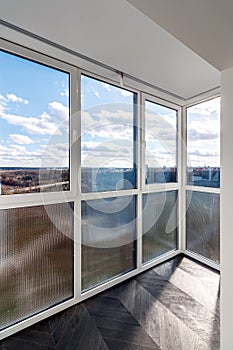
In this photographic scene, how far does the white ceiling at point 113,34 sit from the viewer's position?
1.53 metres

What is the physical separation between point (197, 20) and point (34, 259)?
2087 mm

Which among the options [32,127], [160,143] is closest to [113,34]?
[32,127]

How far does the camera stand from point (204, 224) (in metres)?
3.29

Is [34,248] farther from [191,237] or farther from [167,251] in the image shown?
[191,237]

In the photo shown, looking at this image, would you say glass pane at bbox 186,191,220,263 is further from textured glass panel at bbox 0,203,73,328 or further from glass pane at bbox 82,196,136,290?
textured glass panel at bbox 0,203,73,328

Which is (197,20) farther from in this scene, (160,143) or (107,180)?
(160,143)

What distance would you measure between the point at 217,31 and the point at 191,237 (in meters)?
3.12

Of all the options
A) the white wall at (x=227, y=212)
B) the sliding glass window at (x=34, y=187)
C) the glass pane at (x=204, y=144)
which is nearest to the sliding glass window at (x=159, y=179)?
the glass pane at (x=204, y=144)

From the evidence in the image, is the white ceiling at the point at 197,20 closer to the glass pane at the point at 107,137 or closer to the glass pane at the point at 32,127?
the glass pane at the point at 32,127

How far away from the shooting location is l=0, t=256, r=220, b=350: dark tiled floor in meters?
1.78

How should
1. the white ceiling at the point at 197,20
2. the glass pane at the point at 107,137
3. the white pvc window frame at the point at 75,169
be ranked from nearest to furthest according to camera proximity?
the white ceiling at the point at 197,20
the white pvc window frame at the point at 75,169
the glass pane at the point at 107,137

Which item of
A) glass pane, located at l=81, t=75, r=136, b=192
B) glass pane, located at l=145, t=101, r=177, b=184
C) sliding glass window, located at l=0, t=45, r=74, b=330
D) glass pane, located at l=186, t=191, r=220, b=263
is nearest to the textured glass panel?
sliding glass window, located at l=0, t=45, r=74, b=330

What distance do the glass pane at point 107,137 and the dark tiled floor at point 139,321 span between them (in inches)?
47.2

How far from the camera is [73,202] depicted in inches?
89.9
